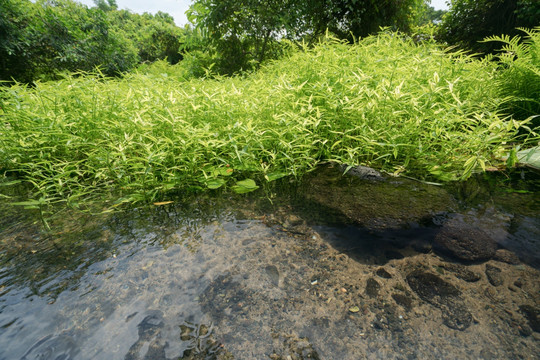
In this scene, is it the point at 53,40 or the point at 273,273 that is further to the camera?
the point at 53,40

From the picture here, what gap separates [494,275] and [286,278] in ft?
2.83

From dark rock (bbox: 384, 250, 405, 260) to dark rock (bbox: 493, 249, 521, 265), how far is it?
394 millimetres

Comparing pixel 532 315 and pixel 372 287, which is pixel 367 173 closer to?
pixel 372 287

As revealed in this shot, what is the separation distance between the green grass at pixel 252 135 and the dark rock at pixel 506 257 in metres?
0.56

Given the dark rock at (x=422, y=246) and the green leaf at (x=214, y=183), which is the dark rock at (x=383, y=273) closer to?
the dark rock at (x=422, y=246)

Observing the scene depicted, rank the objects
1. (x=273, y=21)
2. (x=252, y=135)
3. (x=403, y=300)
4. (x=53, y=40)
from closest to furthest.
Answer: (x=403, y=300)
(x=252, y=135)
(x=273, y=21)
(x=53, y=40)

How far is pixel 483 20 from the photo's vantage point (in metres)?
6.09

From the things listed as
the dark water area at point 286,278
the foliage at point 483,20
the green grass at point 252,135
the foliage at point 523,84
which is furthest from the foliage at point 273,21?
the dark water area at point 286,278

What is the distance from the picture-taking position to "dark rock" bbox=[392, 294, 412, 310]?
0.91m

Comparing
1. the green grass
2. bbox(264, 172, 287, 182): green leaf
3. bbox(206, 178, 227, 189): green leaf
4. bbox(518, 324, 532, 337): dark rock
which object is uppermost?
the green grass

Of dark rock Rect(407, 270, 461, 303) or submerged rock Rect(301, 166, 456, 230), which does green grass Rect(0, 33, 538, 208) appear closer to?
submerged rock Rect(301, 166, 456, 230)

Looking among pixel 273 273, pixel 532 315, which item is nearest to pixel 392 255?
pixel 532 315

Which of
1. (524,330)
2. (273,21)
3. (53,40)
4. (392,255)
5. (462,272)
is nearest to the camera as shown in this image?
(524,330)

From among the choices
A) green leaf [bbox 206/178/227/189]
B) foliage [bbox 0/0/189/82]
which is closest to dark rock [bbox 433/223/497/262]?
green leaf [bbox 206/178/227/189]
